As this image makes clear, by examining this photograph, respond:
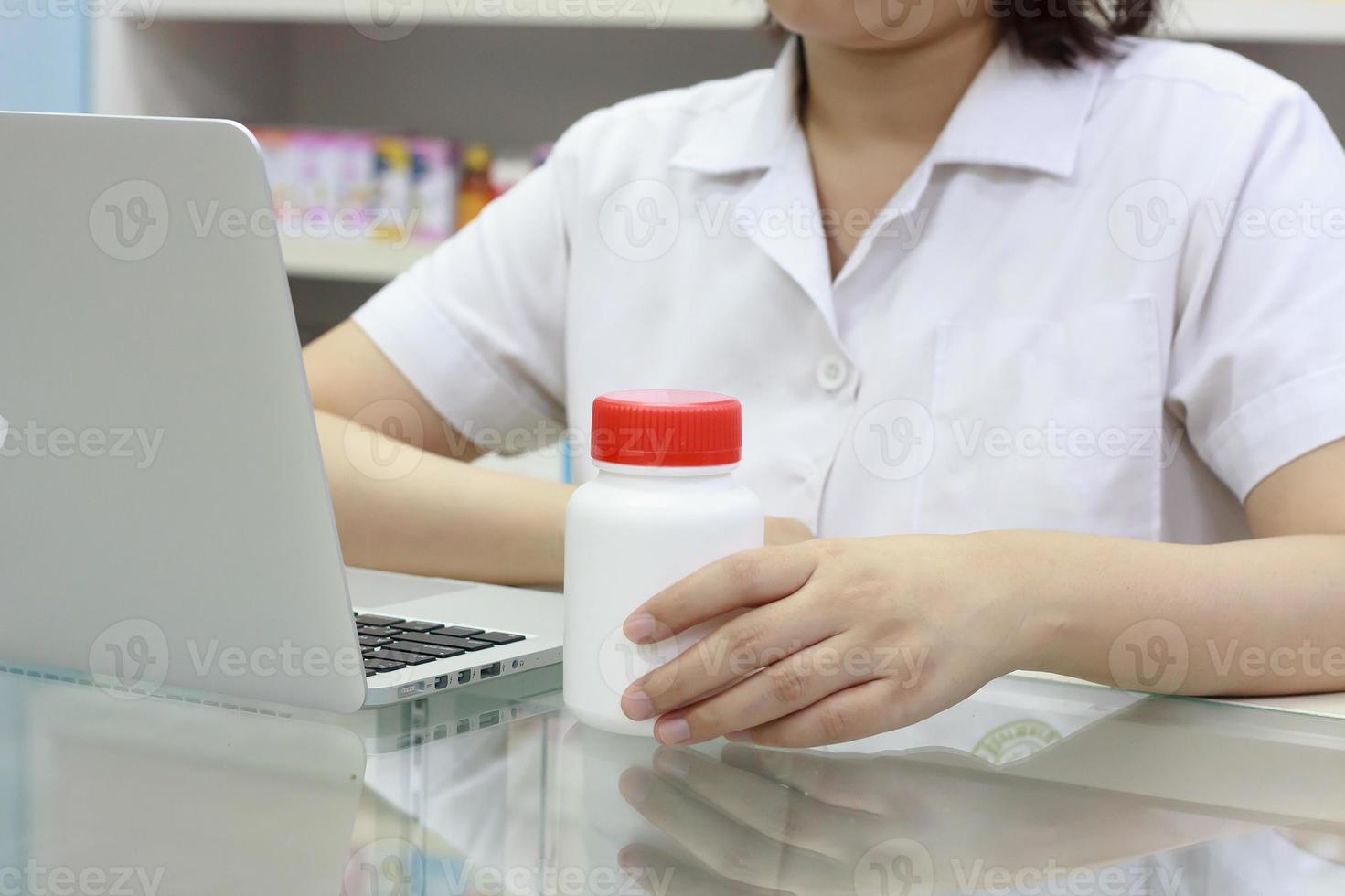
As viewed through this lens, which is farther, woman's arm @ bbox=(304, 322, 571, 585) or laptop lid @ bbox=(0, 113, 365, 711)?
woman's arm @ bbox=(304, 322, 571, 585)

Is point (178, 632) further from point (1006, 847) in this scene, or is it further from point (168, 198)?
point (1006, 847)

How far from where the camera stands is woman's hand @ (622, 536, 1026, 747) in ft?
1.94

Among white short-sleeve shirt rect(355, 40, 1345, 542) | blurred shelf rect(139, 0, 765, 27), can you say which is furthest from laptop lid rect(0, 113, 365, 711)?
blurred shelf rect(139, 0, 765, 27)

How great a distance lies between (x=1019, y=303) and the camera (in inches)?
43.2

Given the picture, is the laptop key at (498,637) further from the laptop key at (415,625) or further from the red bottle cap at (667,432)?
the red bottle cap at (667,432)

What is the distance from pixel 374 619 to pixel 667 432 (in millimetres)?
277

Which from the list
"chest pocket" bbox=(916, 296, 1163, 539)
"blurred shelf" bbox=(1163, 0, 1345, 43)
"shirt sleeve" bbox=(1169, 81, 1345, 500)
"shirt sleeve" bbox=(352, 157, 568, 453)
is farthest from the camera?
"blurred shelf" bbox=(1163, 0, 1345, 43)

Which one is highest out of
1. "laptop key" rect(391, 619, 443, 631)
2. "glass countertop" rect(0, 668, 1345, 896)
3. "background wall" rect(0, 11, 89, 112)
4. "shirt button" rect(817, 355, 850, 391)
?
"background wall" rect(0, 11, 89, 112)

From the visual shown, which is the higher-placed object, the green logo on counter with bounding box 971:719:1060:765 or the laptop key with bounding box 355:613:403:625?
the laptop key with bounding box 355:613:403:625

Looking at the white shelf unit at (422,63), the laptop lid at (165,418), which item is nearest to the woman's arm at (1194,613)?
the laptop lid at (165,418)

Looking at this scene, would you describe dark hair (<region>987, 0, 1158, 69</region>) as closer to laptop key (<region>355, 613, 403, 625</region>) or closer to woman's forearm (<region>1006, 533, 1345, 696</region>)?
woman's forearm (<region>1006, 533, 1345, 696</region>)

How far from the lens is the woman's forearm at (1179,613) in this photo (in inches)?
27.7

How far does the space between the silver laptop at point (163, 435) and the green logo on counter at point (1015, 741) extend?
0.75ft

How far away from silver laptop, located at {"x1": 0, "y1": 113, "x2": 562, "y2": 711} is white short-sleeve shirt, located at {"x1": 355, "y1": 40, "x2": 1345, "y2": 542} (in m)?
0.51
